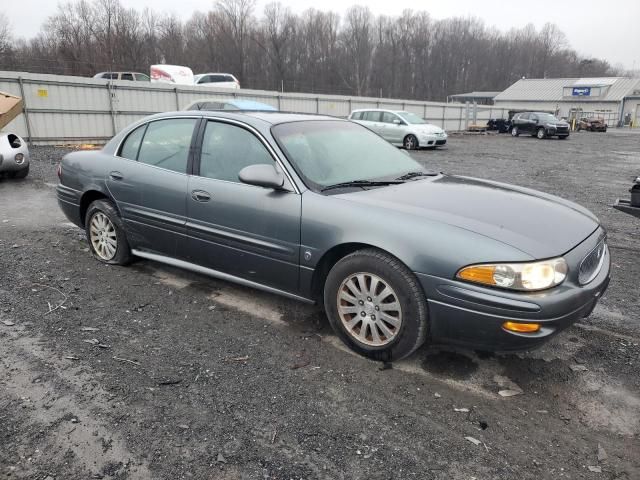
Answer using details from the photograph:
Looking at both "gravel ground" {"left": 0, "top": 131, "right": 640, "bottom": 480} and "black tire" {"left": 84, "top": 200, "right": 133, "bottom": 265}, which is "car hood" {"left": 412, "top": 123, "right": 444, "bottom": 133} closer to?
"gravel ground" {"left": 0, "top": 131, "right": 640, "bottom": 480}

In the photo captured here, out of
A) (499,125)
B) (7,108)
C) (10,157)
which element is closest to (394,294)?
(10,157)

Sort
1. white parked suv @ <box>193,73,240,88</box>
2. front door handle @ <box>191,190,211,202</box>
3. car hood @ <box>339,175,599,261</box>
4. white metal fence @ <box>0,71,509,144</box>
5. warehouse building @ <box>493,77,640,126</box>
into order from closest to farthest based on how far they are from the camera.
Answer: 1. car hood @ <box>339,175,599,261</box>
2. front door handle @ <box>191,190,211,202</box>
3. white metal fence @ <box>0,71,509,144</box>
4. white parked suv @ <box>193,73,240,88</box>
5. warehouse building @ <box>493,77,640,126</box>

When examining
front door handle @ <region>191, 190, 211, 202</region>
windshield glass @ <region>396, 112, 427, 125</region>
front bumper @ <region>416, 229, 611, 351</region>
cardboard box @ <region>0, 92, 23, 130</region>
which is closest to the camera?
front bumper @ <region>416, 229, 611, 351</region>

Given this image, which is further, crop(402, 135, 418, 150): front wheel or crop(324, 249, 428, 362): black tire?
crop(402, 135, 418, 150): front wheel

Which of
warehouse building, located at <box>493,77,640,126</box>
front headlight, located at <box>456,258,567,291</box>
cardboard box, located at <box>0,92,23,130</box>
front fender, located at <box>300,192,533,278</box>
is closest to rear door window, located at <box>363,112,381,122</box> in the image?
cardboard box, located at <box>0,92,23,130</box>

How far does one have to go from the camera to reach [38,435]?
2.37 metres

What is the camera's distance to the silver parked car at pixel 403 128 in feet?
61.8

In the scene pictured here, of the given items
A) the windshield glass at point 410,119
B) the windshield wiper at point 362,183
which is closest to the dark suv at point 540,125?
the windshield glass at point 410,119

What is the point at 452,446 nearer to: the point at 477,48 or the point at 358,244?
the point at 358,244

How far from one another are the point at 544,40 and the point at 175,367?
11746 centimetres

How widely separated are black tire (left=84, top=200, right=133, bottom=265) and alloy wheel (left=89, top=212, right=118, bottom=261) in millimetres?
27

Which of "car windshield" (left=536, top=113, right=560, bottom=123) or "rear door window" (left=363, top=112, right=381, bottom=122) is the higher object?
"rear door window" (left=363, top=112, right=381, bottom=122)

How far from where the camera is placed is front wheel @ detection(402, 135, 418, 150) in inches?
743

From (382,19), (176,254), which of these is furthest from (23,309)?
(382,19)
